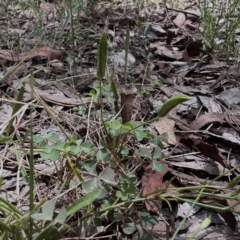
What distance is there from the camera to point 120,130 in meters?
0.93

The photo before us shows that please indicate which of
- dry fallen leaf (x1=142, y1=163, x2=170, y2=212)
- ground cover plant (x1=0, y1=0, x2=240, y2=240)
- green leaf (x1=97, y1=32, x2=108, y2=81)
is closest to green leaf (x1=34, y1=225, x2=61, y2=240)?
ground cover plant (x1=0, y1=0, x2=240, y2=240)

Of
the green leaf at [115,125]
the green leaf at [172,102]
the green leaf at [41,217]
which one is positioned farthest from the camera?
the green leaf at [115,125]

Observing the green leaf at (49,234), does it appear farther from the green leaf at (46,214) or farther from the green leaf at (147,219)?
the green leaf at (147,219)

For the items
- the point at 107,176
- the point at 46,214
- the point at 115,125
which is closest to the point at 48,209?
the point at 46,214

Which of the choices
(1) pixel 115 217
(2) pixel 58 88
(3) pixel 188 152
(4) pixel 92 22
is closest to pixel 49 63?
(2) pixel 58 88

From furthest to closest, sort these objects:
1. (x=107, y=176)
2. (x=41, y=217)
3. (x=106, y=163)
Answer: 1. (x=106, y=163)
2. (x=107, y=176)
3. (x=41, y=217)

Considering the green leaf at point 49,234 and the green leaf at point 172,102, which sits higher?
the green leaf at point 172,102

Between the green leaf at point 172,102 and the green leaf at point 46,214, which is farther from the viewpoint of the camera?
the green leaf at point 172,102

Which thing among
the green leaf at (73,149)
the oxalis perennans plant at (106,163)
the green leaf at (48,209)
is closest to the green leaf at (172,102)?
the oxalis perennans plant at (106,163)

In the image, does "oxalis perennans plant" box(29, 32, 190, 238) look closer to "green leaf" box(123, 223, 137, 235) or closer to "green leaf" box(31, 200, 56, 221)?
"green leaf" box(123, 223, 137, 235)

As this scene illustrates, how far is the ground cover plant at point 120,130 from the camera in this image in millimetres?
837

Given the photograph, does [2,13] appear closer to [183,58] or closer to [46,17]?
[46,17]

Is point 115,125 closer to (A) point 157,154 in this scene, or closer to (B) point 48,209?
(A) point 157,154

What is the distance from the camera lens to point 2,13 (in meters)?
2.23
